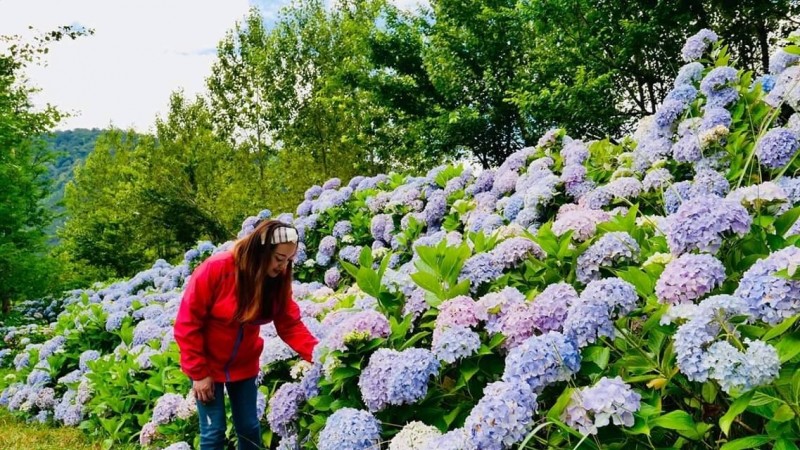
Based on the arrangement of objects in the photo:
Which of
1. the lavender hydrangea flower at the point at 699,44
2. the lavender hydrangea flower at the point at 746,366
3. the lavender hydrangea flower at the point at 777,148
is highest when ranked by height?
the lavender hydrangea flower at the point at 699,44

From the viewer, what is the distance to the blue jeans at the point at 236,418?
10.4ft

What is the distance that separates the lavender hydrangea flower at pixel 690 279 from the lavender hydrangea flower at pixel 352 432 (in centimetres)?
114

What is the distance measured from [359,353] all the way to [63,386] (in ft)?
17.4

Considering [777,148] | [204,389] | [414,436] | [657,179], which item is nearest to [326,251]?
[204,389]

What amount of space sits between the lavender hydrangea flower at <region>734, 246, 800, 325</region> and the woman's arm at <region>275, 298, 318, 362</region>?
6.92ft

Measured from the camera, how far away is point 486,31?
53.8ft

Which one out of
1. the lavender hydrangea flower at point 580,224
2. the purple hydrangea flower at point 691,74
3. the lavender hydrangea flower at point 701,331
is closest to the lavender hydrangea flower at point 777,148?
the lavender hydrangea flower at point 580,224

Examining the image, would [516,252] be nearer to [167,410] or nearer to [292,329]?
[292,329]

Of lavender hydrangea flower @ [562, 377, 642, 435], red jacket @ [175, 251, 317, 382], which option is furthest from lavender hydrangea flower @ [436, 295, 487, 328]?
red jacket @ [175, 251, 317, 382]

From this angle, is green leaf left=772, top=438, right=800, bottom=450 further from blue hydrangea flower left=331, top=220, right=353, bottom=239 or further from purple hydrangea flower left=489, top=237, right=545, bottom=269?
blue hydrangea flower left=331, top=220, right=353, bottom=239

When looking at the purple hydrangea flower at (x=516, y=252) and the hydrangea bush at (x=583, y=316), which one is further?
the purple hydrangea flower at (x=516, y=252)

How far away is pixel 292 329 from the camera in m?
3.21

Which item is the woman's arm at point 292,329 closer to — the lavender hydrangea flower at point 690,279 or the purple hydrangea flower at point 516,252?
the purple hydrangea flower at point 516,252

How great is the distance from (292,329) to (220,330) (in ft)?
1.24
